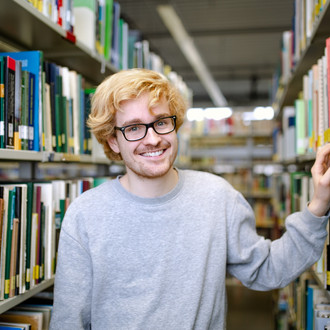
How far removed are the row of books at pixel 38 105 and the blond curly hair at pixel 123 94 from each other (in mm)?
248

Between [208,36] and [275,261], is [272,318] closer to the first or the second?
[275,261]

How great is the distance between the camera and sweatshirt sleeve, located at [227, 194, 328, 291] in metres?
1.11

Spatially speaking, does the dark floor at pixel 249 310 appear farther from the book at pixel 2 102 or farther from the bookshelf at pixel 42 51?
the book at pixel 2 102

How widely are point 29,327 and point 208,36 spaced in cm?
665

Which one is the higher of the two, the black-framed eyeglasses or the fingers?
the black-framed eyeglasses

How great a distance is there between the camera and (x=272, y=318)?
3430 mm

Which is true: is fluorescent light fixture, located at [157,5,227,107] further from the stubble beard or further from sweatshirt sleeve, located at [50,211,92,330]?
sweatshirt sleeve, located at [50,211,92,330]

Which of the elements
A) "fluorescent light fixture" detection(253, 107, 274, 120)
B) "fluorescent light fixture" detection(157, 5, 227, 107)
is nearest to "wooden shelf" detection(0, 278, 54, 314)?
"fluorescent light fixture" detection(157, 5, 227, 107)

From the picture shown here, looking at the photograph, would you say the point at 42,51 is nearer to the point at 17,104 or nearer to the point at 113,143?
the point at 17,104

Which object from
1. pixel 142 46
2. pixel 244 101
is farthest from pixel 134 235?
pixel 244 101

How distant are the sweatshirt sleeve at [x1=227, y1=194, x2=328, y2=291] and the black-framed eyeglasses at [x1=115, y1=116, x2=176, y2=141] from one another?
0.34 m

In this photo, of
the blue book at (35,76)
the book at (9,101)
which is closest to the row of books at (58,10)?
the blue book at (35,76)

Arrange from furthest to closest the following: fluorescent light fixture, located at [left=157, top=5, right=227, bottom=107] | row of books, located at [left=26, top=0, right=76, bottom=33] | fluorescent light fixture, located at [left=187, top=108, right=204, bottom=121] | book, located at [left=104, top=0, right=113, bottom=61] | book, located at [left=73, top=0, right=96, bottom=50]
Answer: fluorescent light fixture, located at [left=187, top=108, right=204, bottom=121] → fluorescent light fixture, located at [left=157, top=5, right=227, bottom=107] → book, located at [left=104, top=0, right=113, bottom=61] → book, located at [left=73, top=0, right=96, bottom=50] → row of books, located at [left=26, top=0, right=76, bottom=33]

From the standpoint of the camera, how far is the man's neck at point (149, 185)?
4.11 feet
